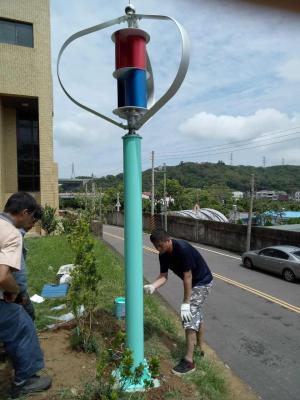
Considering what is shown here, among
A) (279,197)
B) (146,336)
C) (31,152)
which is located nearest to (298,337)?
(146,336)

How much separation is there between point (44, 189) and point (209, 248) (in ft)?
43.1

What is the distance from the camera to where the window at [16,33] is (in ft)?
72.5

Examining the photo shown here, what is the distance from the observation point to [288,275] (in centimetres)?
1695

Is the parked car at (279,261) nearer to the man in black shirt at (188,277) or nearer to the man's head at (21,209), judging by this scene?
the man in black shirt at (188,277)

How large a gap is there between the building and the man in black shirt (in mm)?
19453

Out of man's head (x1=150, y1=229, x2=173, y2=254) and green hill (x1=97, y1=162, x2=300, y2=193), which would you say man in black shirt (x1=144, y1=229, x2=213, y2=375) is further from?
green hill (x1=97, y1=162, x2=300, y2=193)

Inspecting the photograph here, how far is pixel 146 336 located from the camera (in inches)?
228

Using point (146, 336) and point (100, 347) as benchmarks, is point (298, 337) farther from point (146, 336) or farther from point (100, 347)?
point (100, 347)

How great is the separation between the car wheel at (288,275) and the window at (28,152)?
1491 centimetres

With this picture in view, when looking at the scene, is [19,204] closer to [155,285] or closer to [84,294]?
[84,294]

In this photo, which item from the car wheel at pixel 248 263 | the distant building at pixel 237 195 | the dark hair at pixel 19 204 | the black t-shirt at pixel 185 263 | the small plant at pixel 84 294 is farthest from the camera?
the distant building at pixel 237 195

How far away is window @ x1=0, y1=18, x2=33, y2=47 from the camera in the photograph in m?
22.1

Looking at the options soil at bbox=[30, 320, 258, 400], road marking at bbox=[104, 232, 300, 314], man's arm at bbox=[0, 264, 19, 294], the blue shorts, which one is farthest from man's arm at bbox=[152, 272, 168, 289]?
road marking at bbox=[104, 232, 300, 314]

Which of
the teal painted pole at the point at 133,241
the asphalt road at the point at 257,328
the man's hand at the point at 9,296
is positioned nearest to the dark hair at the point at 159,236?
the teal painted pole at the point at 133,241
